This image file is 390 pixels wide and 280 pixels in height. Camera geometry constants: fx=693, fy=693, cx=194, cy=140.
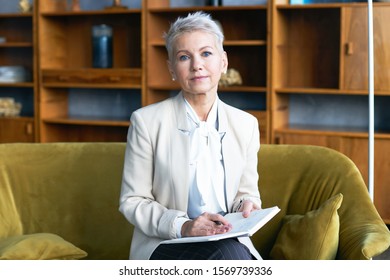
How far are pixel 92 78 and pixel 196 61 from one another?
312 cm

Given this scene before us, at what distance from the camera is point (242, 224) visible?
2.04 meters

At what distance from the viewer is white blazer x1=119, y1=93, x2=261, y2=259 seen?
7.27 ft

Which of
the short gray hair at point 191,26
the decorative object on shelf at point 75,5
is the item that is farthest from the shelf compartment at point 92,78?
the short gray hair at point 191,26

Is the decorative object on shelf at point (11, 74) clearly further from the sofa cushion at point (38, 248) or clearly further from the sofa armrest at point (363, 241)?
the sofa armrest at point (363, 241)

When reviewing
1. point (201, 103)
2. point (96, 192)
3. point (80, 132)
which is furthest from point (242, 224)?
point (80, 132)

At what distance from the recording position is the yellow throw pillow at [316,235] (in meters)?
2.21

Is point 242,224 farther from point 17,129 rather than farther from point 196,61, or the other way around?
point 17,129

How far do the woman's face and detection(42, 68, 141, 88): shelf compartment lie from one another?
2893 mm

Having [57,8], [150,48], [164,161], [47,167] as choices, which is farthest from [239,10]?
[164,161]

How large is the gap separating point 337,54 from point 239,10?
0.78 metres

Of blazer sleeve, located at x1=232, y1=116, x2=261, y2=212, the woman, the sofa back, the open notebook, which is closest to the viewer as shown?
the open notebook

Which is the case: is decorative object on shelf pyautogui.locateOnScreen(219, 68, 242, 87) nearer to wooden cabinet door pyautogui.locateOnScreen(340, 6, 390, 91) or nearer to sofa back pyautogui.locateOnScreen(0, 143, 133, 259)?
wooden cabinet door pyautogui.locateOnScreen(340, 6, 390, 91)

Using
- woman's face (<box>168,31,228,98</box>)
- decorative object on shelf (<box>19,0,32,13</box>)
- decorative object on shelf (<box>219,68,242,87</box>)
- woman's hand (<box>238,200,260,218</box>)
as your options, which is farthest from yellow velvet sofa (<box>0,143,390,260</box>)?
decorative object on shelf (<box>19,0,32,13</box>)
